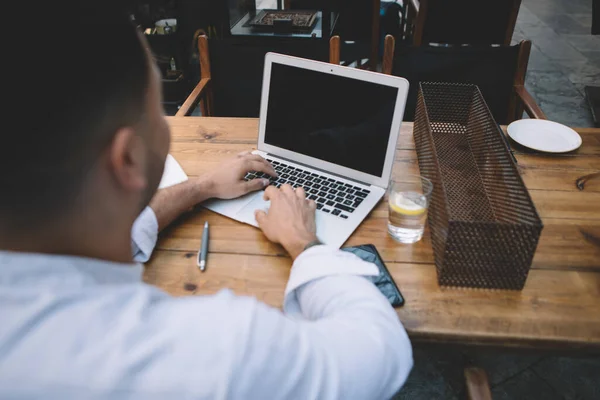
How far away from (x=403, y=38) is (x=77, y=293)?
383 cm

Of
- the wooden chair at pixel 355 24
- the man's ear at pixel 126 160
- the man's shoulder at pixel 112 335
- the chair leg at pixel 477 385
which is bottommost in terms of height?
the chair leg at pixel 477 385

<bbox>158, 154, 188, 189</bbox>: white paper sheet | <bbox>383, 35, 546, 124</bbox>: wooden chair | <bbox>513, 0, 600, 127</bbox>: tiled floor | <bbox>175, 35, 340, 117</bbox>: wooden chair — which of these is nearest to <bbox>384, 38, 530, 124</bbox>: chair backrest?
<bbox>383, 35, 546, 124</bbox>: wooden chair

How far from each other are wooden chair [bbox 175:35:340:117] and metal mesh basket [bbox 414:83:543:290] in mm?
673

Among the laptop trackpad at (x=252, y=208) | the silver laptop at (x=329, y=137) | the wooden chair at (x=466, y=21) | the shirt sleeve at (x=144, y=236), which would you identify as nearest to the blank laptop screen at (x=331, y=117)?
the silver laptop at (x=329, y=137)

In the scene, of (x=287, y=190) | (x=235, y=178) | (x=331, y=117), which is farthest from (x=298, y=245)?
(x=331, y=117)

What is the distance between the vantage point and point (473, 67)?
1.86 m

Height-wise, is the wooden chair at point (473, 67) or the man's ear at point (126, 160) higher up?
the man's ear at point (126, 160)

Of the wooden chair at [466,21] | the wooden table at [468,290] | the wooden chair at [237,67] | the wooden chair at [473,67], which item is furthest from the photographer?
the wooden chair at [466,21]

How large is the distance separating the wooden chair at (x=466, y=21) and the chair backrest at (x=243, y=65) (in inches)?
45.7

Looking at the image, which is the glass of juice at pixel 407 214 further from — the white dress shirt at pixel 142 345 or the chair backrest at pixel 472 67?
the chair backrest at pixel 472 67

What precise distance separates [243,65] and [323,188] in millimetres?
1072

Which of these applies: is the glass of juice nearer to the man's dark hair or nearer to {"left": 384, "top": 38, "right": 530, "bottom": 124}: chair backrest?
the man's dark hair

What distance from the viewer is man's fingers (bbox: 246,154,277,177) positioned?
1.17 m

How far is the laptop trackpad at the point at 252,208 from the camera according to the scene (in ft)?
3.46
